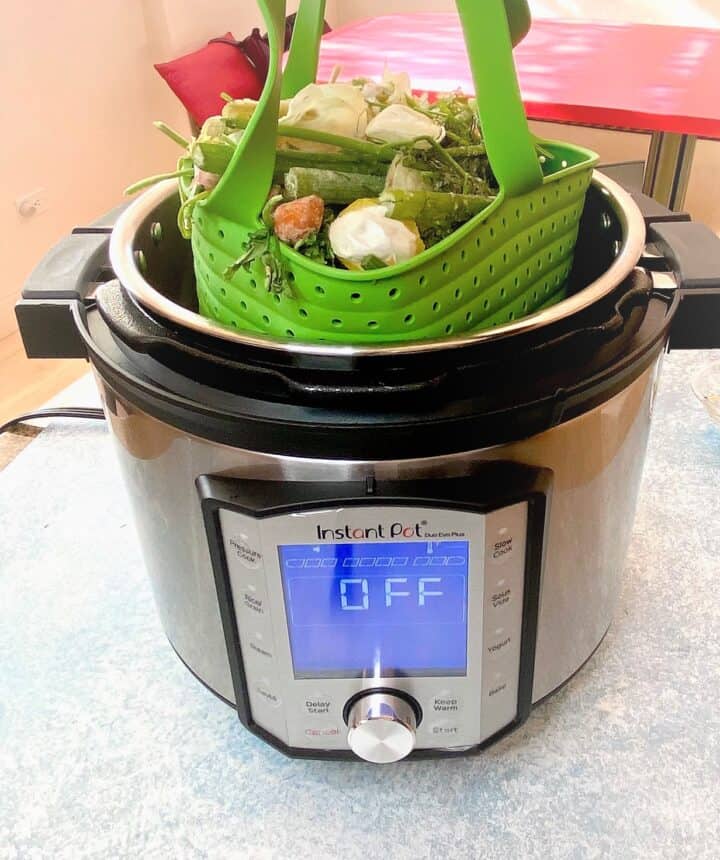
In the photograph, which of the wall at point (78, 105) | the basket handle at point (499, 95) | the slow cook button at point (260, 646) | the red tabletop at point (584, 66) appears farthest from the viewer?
the wall at point (78, 105)

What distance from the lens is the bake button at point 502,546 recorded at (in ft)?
1.47

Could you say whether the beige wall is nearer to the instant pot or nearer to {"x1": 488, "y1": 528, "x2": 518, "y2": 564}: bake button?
the instant pot

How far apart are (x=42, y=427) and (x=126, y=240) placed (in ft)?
1.49

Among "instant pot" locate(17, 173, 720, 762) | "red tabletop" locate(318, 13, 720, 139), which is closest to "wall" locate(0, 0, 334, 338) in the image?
"red tabletop" locate(318, 13, 720, 139)

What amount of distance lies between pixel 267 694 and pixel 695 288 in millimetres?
389

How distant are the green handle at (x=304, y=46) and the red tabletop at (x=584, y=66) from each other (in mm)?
950

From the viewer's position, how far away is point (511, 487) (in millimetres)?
433

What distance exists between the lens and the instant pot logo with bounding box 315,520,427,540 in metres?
0.43

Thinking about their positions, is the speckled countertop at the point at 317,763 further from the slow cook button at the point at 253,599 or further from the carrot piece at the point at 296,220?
the carrot piece at the point at 296,220

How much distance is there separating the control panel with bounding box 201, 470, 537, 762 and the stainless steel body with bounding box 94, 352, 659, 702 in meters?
0.02

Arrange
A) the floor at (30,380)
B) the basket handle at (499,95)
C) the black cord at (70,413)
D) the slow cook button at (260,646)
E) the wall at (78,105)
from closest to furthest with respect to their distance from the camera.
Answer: the basket handle at (499,95) → the slow cook button at (260,646) → the black cord at (70,413) → the floor at (30,380) → the wall at (78,105)

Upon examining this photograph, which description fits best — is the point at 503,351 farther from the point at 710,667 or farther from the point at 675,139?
the point at 675,139

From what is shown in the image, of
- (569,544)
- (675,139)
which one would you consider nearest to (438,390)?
(569,544)

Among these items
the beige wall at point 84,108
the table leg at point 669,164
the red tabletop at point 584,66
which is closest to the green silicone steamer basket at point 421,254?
the red tabletop at point 584,66
